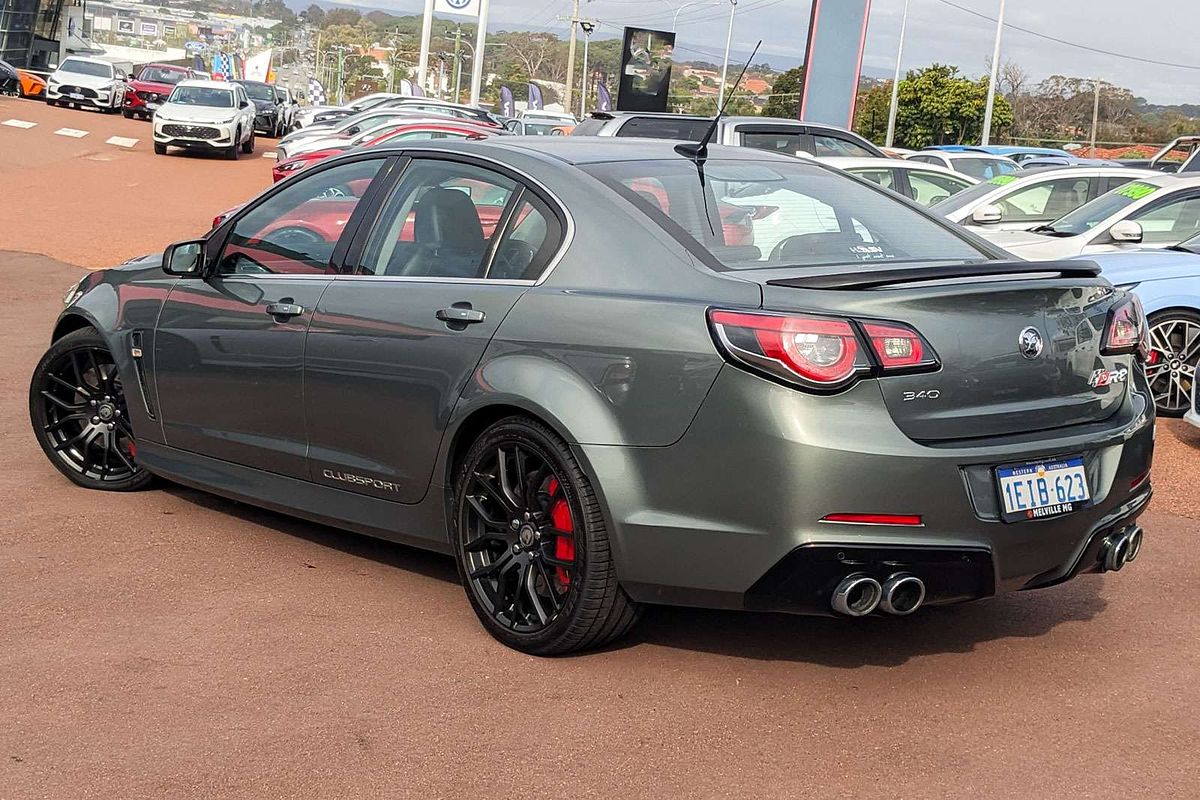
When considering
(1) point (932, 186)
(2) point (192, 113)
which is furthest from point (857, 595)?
(2) point (192, 113)

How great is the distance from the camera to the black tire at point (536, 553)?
13.9 feet

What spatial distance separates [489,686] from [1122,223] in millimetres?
7498

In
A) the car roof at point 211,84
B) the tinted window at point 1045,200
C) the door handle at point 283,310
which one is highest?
the car roof at point 211,84

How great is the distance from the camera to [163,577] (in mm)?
5254

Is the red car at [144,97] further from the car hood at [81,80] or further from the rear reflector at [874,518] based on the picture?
the rear reflector at [874,518]

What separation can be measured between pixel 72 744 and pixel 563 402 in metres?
1.63

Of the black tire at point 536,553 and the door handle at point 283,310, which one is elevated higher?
the door handle at point 283,310

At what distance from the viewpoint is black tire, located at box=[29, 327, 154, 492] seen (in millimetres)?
6309

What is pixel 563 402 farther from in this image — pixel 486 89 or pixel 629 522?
pixel 486 89

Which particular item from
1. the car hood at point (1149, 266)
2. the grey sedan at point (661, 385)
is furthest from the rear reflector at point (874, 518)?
the car hood at point (1149, 266)

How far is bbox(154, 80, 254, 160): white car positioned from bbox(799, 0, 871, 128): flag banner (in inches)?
558

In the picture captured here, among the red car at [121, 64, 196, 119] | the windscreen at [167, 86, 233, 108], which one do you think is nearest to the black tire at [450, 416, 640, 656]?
the windscreen at [167, 86, 233, 108]

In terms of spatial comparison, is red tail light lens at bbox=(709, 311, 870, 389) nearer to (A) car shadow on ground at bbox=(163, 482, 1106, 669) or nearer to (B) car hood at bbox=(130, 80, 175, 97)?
(A) car shadow on ground at bbox=(163, 482, 1106, 669)

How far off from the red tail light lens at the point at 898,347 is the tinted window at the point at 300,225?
7.35 feet
